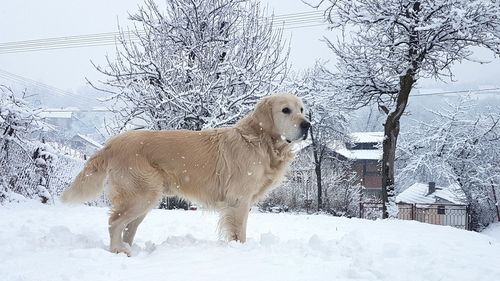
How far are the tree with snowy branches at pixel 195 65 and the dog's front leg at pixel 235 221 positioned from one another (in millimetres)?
9032

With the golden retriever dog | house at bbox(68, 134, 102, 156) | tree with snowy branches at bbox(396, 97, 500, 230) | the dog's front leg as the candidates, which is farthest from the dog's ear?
tree with snowy branches at bbox(396, 97, 500, 230)

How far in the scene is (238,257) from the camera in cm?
350

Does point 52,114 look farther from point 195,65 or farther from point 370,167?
point 370,167

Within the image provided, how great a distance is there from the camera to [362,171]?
45469 millimetres

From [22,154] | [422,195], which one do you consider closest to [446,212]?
[422,195]

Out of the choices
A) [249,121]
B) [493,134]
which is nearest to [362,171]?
[493,134]

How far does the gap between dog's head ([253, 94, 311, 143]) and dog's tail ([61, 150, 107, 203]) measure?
69.5 inches

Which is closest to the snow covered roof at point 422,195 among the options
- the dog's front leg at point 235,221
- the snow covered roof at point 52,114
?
the snow covered roof at point 52,114

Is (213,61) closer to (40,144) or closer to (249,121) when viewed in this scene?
(40,144)

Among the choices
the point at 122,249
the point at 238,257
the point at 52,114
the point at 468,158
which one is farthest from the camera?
the point at 468,158

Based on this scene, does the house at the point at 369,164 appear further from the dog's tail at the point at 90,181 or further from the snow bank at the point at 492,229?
the dog's tail at the point at 90,181

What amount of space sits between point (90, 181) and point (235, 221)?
156cm

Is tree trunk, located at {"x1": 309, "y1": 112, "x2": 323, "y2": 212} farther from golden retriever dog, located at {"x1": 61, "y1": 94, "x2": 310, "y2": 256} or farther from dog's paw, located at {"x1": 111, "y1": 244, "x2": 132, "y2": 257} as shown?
dog's paw, located at {"x1": 111, "y1": 244, "x2": 132, "y2": 257}

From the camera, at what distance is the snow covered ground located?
2.92 metres
